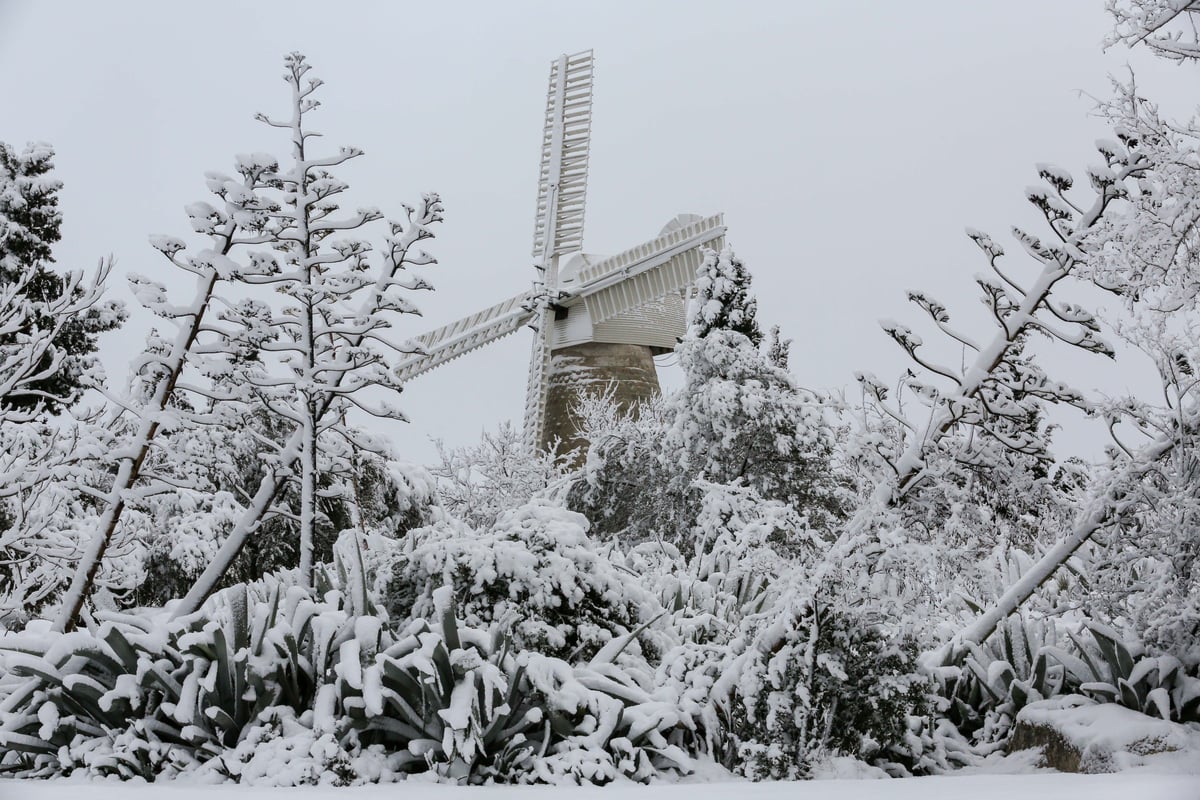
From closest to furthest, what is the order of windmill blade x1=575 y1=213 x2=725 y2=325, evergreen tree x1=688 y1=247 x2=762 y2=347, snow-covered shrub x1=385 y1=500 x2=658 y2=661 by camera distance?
snow-covered shrub x1=385 y1=500 x2=658 y2=661 < evergreen tree x1=688 y1=247 x2=762 y2=347 < windmill blade x1=575 y1=213 x2=725 y2=325

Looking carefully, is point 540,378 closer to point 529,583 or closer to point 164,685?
point 529,583

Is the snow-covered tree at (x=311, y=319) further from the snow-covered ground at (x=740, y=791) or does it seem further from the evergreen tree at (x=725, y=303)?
the evergreen tree at (x=725, y=303)

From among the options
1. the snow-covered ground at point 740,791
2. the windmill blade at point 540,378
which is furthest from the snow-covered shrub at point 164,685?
the windmill blade at point 540,378

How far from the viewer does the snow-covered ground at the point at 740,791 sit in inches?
195

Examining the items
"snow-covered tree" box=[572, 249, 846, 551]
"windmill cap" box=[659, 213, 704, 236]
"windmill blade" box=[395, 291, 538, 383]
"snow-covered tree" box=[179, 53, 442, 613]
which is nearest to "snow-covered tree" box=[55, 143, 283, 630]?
"snow-covered tree" box=[179, 53, 442, 613]

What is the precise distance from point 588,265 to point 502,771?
74.5 ft

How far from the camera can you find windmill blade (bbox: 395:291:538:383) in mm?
26531

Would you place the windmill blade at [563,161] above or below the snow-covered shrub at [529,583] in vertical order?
above

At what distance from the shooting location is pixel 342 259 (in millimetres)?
9555

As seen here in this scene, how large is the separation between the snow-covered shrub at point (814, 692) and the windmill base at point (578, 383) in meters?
20.0

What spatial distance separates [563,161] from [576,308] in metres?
4.25

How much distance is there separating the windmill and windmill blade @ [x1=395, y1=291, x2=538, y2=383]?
0.03 metres

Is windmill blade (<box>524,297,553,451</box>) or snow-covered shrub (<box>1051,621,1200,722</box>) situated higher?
windmill blade (<box>524,297,553,451</box>)

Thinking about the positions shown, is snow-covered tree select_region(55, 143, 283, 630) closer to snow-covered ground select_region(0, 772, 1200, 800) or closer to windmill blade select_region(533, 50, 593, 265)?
snow-covered ground select_region(0, 772, 1200, 800)
